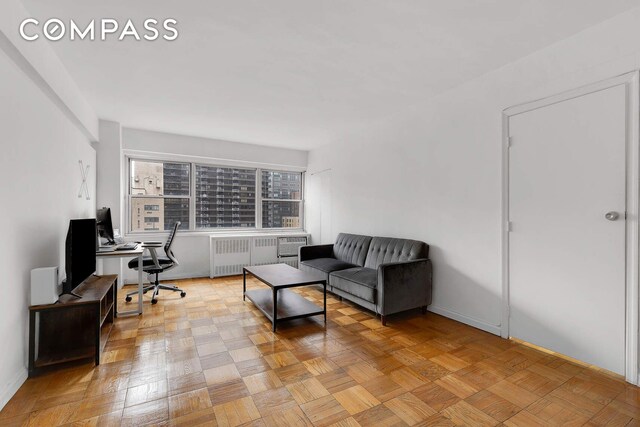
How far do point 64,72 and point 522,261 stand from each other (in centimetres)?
465

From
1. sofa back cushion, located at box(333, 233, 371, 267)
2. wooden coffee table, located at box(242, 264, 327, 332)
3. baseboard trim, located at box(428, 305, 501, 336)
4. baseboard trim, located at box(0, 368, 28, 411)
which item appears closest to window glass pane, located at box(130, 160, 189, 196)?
wooden coffee table, located at box(242, 264, 327, 332)

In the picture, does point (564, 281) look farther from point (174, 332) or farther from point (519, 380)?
point (174, 332)

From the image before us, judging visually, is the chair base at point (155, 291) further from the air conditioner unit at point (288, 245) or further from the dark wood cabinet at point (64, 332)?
the air conditioner unit at point (288, 245)

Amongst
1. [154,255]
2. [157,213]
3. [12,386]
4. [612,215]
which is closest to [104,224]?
[154,255]

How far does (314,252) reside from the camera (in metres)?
4.92

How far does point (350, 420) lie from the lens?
5.71 feet

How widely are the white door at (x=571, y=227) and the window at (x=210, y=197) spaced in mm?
4594

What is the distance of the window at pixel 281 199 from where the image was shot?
6398 millimetres

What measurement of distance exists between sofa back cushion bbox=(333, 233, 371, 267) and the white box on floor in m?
3.35

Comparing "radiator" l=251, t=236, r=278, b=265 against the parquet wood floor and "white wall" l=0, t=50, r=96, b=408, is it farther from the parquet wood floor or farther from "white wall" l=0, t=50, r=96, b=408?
"white wall" l=0, t=50, r=96, b=408

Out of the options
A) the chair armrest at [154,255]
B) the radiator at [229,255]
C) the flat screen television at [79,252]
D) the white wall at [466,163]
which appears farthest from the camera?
the radiator at [229,255]

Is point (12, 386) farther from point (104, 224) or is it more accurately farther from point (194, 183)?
point (194, 183)

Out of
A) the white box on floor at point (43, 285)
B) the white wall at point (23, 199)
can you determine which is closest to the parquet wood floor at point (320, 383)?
the white wall at point (23, 199)

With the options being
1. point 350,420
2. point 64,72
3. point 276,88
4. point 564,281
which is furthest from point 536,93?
point 64,72
